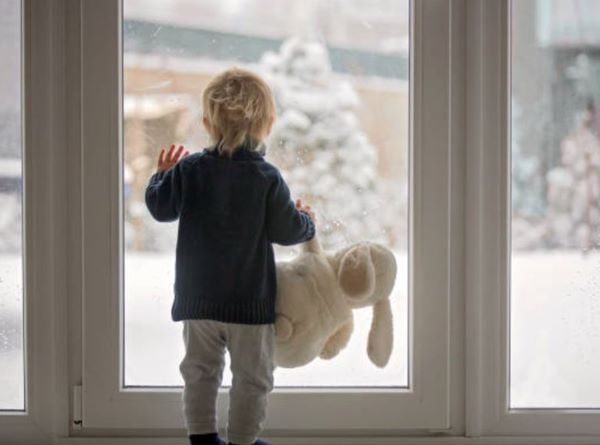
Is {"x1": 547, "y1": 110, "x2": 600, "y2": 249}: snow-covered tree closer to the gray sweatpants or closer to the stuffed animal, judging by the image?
the stuffed animal

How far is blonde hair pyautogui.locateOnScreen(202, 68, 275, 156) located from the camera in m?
1.36

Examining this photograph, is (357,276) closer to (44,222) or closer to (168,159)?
(168,159)

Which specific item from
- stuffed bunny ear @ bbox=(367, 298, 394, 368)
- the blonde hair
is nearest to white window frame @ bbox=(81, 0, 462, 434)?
stuffed bunny ear @ bbox=(367, 298, 394, 368)

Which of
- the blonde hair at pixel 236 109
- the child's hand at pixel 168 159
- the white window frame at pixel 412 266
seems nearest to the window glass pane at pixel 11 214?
the white window frame at pixel 412 266

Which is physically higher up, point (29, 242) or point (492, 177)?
point (492, 177)

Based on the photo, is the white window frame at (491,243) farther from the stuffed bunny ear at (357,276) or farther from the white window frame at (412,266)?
the stuffed bunny ear at (357,276)

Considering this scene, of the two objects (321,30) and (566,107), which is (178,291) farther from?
(566,107)

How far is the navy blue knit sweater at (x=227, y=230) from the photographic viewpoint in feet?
4.39

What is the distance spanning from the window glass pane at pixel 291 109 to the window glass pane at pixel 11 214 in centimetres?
21

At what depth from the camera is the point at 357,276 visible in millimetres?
1380

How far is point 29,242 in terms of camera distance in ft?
5.02

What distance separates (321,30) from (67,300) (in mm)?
709

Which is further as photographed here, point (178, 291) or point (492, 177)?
point (492, 177)

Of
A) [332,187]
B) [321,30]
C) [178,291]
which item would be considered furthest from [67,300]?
[321,30]
